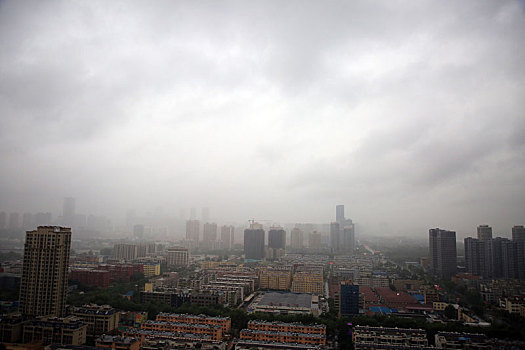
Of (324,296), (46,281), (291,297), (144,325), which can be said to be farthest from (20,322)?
(324,296)

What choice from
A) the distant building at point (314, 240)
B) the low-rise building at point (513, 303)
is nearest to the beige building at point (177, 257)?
the distant building at point (314, 240)

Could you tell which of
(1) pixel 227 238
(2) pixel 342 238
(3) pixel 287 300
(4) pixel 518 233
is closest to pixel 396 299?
(3) pixel 287 300

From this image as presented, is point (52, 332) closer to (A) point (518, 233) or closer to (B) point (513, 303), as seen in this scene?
(B) point (513, 303)

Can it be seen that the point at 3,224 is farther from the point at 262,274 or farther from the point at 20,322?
the point at 262,274

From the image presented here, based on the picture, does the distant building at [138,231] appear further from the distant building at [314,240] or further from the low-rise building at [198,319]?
the low-rise building at [198,319]

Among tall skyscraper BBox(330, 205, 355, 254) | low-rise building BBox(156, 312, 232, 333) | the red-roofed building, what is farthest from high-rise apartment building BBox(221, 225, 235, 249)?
low-rise building BBox(156, 312, 232, 333)

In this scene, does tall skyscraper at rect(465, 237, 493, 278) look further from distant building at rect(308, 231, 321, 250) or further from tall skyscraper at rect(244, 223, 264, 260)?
distant building at rect(308, 231, 321, 250)

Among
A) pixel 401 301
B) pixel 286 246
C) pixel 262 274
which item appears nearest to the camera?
pixel 401 301
